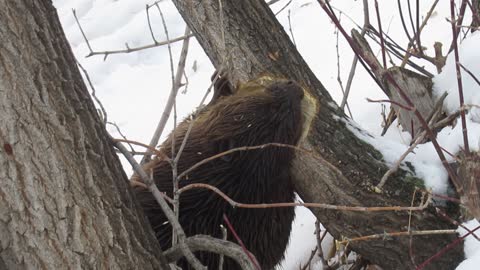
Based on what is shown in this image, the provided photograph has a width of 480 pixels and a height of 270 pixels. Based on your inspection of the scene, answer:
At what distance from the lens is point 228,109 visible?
294 centimetres

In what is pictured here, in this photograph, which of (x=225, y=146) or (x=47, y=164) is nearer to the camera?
(x=47, y=164)

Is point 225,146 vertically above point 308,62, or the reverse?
point 308,62

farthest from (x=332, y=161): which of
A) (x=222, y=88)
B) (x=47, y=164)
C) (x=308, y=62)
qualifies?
(x=308, y=62)

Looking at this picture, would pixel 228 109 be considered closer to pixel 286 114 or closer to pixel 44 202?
pixel 286 114

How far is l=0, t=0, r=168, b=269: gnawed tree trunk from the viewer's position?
1.65 meters

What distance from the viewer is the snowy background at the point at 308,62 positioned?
2982 millimetres

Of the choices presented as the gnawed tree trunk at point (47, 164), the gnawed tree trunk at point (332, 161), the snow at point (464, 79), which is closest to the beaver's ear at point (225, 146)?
the gnawed tree trunk at point (332, 161)

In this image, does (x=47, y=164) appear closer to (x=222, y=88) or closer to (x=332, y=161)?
(x=332, y=161)

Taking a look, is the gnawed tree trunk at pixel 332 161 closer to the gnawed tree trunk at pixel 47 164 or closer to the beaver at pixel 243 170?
the beaver at pixel 243 170

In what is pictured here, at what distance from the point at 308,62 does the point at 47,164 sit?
3616 mm

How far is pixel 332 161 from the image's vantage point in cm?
283

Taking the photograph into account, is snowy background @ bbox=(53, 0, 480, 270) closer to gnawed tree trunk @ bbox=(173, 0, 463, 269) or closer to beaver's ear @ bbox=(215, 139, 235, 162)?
gnawed tree trunk @ bbox=(173, 0, 463, 269)

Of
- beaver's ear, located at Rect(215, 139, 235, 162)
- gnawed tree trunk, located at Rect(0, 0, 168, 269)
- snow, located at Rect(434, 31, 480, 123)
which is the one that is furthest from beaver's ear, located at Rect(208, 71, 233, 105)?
gnawed tree trunk, located at Rect(0, 0, 168, 269)

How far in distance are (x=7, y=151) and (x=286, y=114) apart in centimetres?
136
